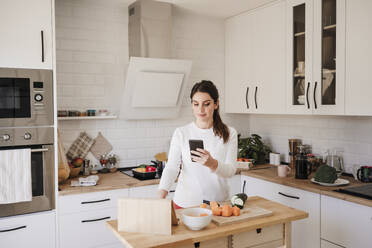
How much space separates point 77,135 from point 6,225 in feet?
3.60

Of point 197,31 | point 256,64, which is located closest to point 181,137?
point 256,64

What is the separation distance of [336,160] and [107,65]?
240cm

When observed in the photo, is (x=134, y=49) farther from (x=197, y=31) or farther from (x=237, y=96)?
(x=237, y=96)

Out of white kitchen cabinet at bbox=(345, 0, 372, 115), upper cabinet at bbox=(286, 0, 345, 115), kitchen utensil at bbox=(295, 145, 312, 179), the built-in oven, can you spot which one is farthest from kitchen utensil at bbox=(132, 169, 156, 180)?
white kitchen cabinet at bbox=(345, 0, 372, 115)

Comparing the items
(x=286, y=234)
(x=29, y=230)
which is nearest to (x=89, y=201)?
(x=29, y=230)

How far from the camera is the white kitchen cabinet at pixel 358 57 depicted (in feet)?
8.67

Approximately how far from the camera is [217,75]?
13.8 ft

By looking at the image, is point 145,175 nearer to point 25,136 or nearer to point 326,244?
point 25,136

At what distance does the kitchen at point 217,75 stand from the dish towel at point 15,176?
19 cm

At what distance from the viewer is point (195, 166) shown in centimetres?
231

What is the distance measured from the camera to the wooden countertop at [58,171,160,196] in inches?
111

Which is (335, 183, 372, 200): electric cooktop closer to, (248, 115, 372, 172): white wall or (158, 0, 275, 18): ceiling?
(248, 115, 372, 172): white wall

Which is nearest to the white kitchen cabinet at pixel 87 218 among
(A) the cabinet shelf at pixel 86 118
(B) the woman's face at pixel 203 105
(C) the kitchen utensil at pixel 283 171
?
(A) the cabinet shelf at pixel 86 118

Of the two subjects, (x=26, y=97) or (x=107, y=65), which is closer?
(x=26, y=97)
